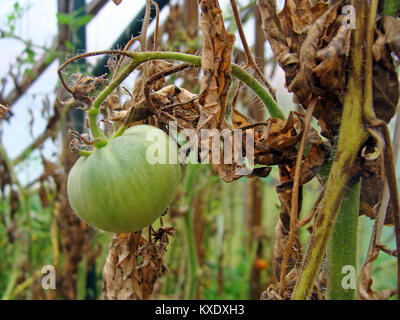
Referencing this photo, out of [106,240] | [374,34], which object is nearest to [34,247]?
[106,240]

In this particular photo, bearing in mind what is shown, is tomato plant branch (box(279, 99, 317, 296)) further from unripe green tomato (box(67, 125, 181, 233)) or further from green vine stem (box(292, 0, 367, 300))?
unripe green tomato (box(67, 125, 181, 233))

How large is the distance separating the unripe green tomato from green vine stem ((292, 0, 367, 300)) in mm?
173

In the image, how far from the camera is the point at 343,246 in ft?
1.56

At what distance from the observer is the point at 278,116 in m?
0.52

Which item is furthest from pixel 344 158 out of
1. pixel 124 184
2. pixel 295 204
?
pixel 124 184

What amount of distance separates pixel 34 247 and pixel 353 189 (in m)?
1.65

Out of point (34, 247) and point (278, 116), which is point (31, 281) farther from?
point (278, 116)

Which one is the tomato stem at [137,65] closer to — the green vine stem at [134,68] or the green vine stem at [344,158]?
the green vine stem at [134,68]

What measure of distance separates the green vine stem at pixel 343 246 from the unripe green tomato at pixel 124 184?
0.20 m

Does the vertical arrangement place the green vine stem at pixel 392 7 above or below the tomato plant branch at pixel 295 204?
above

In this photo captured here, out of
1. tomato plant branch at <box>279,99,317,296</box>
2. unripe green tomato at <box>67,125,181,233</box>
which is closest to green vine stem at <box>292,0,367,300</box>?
tomato plant branch at <box>279,99,317,296</box>

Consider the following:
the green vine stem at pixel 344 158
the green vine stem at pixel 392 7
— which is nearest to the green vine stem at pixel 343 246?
the green vine stem at pixel 344 158

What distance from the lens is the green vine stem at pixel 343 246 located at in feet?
1.54

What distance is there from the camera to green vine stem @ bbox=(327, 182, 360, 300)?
1.54 ft
